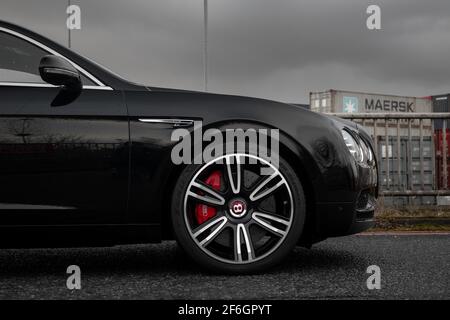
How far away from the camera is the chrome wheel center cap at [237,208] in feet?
11.6

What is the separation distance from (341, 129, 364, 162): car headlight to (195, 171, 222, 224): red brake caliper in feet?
2.70

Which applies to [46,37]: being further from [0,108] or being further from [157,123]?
[157,123]

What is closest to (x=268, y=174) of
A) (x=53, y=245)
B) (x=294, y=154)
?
(x=294, y=154)

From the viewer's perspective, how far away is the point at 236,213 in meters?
3.54

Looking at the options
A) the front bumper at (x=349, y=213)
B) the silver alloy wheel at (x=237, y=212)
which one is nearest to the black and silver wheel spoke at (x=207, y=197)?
the silver alloy wheel at (x=237, y=212)

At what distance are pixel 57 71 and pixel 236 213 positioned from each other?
126 centimetres

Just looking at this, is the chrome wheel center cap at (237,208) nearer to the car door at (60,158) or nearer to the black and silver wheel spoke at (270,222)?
the black and silver wheel spoke at (270,222)

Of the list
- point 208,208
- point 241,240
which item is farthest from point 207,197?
point 241,240

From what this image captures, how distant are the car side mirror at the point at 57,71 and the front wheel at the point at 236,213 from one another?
2.70 ft

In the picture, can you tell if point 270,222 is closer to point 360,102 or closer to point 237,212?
point 237,212

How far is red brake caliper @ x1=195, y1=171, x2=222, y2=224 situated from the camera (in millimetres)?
3588

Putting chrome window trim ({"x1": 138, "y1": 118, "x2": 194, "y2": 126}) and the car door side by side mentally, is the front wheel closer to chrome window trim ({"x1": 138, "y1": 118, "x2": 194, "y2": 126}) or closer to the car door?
chrome window trim ({"x1": 138, "y1": 118, "x2": 194, "y2": 126})

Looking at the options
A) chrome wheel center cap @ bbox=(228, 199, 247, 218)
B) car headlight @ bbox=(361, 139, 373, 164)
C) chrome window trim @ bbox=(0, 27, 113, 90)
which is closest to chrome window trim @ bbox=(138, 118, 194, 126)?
chrome window trim @ bbox=(0, 27, 113, 90)

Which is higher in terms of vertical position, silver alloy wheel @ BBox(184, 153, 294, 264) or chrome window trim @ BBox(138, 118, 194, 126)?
chrome window trim @ BBox(138, 118, 194, 126)
